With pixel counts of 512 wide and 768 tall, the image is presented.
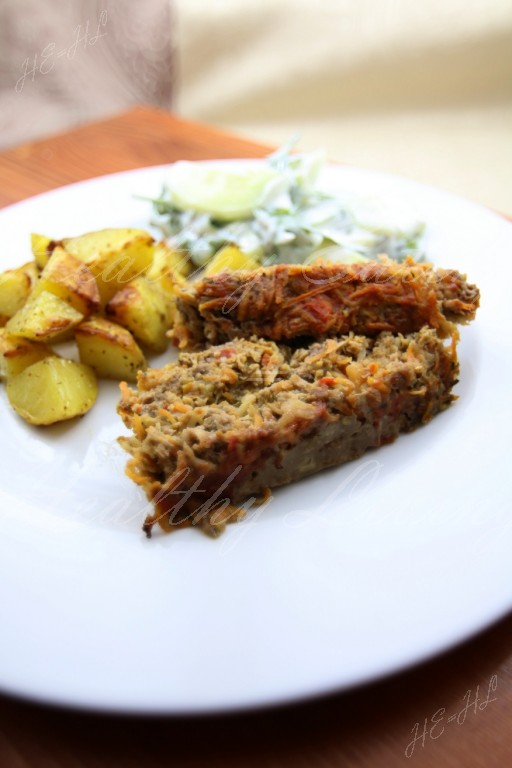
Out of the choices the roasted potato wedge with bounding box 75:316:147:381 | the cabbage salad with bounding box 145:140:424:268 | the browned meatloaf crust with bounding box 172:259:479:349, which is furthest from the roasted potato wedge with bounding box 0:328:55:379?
the cabbage salad with bounding box 145:140:424:268

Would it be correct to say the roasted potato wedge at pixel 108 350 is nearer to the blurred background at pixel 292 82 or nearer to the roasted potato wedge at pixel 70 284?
the roasted potato wedge at pixel 70 284

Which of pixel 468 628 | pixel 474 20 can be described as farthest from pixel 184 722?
pixel 474 20

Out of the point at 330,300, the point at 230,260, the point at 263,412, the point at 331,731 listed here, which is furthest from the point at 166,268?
the point at 331,731

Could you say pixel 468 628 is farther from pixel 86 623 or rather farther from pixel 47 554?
pixel 47 554

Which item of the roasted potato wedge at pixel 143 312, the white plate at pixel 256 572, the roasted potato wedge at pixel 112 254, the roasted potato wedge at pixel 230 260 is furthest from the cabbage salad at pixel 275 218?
the white plate at pixel 256 572

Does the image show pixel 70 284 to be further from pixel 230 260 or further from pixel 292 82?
pixel 292 82

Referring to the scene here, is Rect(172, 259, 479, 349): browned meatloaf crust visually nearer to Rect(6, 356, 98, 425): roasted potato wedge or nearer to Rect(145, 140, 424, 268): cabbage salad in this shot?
Rect(6, 356, 98, 425): roasted potato wedge
